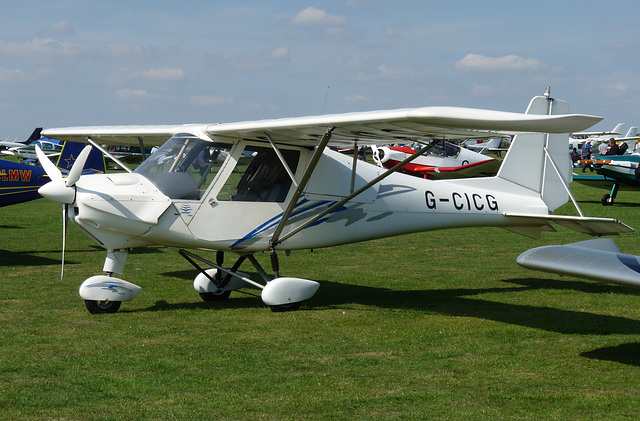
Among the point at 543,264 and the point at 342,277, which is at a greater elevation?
the point at 543,264

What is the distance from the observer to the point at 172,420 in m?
4.64

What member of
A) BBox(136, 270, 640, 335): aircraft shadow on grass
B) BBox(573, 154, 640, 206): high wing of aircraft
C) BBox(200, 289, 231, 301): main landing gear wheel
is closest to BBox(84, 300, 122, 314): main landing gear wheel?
BBox(136, 270, 640, 335): aircraft shadow on grass

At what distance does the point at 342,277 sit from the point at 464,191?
8.36 feet

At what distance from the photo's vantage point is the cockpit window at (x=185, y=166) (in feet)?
26.8

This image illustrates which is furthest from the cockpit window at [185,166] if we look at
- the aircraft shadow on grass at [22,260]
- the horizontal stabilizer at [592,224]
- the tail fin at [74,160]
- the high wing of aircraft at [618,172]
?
the high wing of aircraft at [618,172]

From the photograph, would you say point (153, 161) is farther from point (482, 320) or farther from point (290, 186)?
point (482, 320)

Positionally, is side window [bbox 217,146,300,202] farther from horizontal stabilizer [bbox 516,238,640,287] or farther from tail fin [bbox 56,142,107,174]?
tail fin [bbox 56,142,107,174]

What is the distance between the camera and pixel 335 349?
664cm

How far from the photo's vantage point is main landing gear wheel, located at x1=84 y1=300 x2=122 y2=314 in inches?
320

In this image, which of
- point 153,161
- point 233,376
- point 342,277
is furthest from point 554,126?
point 342,277

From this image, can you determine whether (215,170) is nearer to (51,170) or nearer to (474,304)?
(51,170)

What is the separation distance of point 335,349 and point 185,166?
3004 millimetres

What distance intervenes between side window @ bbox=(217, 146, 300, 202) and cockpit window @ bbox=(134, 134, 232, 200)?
24 cm

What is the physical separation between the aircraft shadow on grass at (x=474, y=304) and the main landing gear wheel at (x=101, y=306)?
0.47 metres
